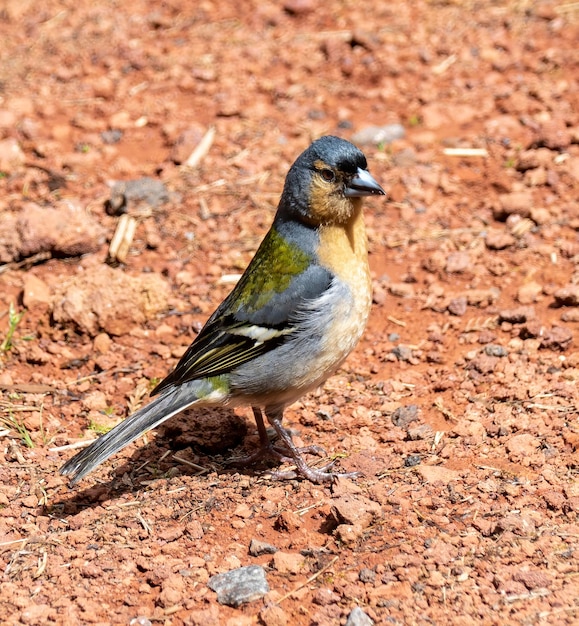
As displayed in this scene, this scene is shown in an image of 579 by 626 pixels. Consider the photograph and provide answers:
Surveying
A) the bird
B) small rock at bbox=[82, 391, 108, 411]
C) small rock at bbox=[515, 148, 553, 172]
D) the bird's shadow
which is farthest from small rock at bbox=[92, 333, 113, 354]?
small rock at bbox=[515, 148, 553, 172]

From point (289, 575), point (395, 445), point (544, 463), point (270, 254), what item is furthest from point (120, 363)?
point (544, 463)

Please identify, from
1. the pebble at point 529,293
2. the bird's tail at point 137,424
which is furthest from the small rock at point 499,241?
the bird's tail at point 137,424

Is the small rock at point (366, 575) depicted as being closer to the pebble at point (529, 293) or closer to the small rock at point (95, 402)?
the small rock at point (95, 402)

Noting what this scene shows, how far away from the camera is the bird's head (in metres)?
5.11

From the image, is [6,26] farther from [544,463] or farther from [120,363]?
[544,463]

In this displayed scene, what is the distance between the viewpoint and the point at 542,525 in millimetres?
4297

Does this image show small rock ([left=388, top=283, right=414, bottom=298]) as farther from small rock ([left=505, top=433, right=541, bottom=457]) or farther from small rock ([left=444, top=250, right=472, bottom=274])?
small rock ([left=505, top=433, right=541, bottom=457])

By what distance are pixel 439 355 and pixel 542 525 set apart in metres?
2.02

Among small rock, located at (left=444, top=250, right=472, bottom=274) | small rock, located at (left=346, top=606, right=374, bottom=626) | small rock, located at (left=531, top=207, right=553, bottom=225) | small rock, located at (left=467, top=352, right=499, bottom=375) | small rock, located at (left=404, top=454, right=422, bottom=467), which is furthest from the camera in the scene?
small rock, located at (left=531, top=207, right=553, bottom=225)

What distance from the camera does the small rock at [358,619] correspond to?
12.4 feet

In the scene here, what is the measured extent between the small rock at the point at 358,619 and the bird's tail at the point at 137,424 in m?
1.67

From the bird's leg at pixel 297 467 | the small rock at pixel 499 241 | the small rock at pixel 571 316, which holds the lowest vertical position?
the bird's leg at pixel 297 467

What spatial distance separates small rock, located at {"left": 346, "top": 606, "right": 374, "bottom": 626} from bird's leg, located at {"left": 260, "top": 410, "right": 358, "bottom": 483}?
1.17m

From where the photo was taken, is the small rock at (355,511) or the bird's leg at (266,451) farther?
the bird's leg at (266,451)
